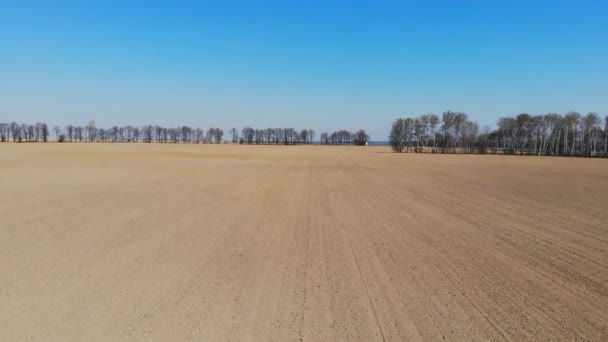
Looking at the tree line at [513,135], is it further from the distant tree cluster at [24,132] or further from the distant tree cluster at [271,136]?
the distant tree cluster at [24,132]

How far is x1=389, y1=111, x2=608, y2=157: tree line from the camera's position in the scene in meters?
95.1

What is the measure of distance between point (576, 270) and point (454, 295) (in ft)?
9.46

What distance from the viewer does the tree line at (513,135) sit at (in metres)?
95.1

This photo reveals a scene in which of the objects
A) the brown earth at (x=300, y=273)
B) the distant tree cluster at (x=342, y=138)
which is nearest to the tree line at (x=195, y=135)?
the distant tree cluster at (x=342, y=138)

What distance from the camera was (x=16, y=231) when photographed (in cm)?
870

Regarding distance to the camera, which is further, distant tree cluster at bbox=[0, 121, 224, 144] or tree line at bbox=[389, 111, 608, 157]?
distant tree cluster at bbox=[0, 121, 224, 144]

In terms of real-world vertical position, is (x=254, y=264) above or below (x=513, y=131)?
below

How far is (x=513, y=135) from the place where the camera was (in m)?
→ 104

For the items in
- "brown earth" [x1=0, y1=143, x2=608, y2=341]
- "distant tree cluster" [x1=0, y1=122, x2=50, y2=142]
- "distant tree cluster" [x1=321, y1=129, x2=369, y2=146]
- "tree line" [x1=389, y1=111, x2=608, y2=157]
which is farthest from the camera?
"distant tree cluster" [x1=321, y1=129, x2=369, y2=146]

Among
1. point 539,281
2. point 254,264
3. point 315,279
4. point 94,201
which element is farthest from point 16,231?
point 539,281

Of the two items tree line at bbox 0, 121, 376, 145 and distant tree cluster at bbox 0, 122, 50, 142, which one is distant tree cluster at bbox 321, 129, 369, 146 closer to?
tree line at bbox 0, 121, 376, 145

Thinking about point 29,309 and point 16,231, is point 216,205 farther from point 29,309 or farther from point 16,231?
point 29,309

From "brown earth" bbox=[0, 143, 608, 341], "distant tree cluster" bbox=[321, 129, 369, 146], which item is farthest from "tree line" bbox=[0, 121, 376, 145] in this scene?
"brown earth" bbox=[0, 143, 608, 341]

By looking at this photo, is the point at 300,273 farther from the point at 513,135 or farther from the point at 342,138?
the point at 342,138
